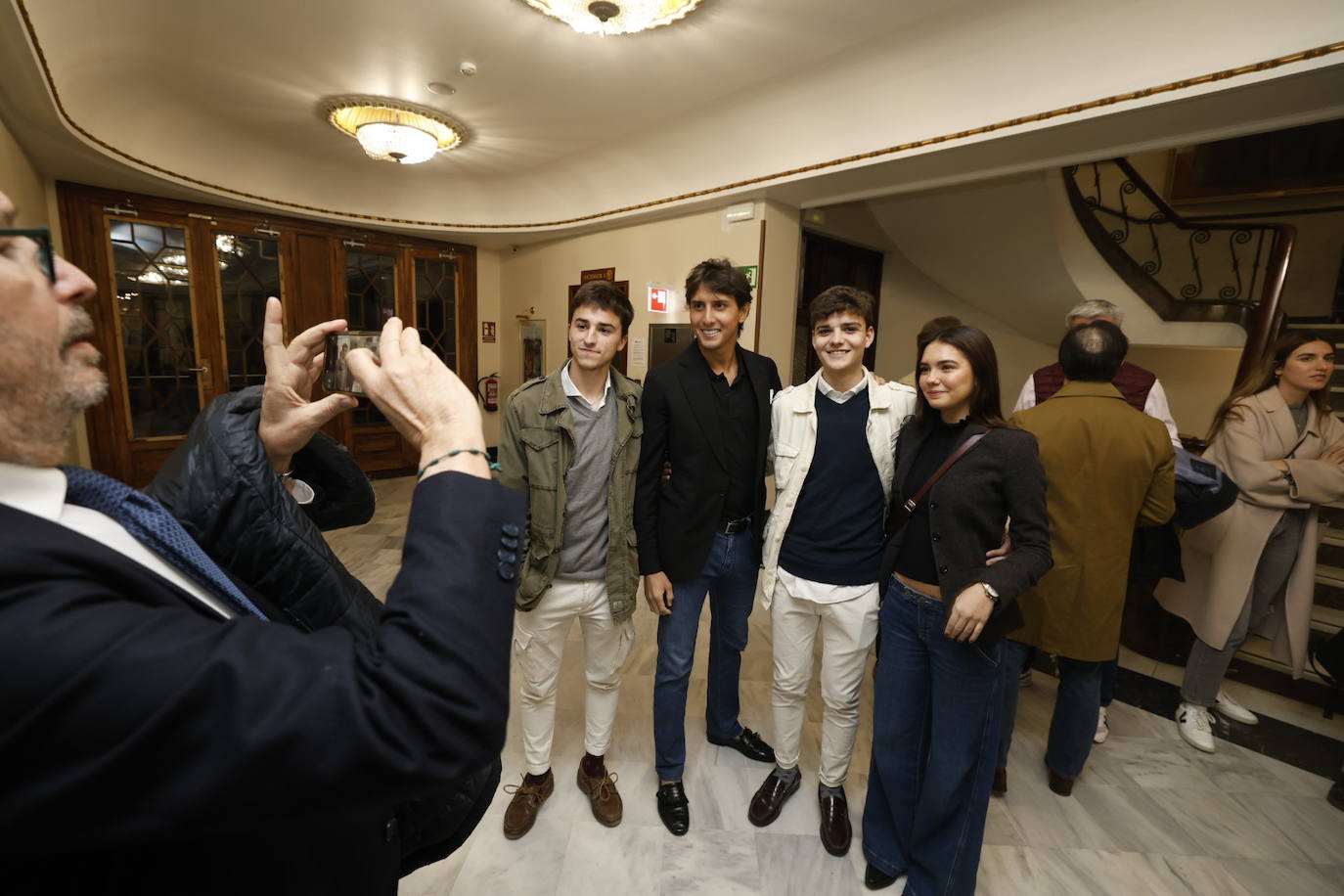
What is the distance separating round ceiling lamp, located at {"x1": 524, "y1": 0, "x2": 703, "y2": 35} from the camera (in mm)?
2816

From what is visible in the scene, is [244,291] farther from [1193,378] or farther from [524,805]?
[1193,378]

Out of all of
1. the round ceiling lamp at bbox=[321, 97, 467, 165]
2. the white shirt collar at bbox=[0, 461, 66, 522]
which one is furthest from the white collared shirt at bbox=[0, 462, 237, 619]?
the round ceiling lamp at bbox=[321, 97, 467, 165]

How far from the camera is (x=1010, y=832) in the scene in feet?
6.36

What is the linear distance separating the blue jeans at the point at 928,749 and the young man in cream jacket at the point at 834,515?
13cm

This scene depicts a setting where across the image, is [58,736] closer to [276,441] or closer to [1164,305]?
[276,441]

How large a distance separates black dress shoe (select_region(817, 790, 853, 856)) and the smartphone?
6.22 feet

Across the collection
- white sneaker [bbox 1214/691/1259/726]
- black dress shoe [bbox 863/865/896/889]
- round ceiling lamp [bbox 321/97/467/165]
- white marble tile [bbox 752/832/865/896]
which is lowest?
white marble tile [bbox 752/832/865/896]

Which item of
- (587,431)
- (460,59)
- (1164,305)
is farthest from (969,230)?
(587,431)

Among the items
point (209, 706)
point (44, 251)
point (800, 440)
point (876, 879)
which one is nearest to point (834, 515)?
point (800, 440)

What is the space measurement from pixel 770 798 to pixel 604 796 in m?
0.57

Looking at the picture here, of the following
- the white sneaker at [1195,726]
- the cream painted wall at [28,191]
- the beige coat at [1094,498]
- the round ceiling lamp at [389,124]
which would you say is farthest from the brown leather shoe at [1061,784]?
the round ceiling lamp at [389,124]

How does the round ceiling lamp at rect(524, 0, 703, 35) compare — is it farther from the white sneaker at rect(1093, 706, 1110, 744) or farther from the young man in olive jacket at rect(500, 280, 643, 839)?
the white sneaker at rect(1093, 706, 1110, 744)

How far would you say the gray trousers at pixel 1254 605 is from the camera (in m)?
2.47

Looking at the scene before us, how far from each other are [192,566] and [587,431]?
1.27 meters
